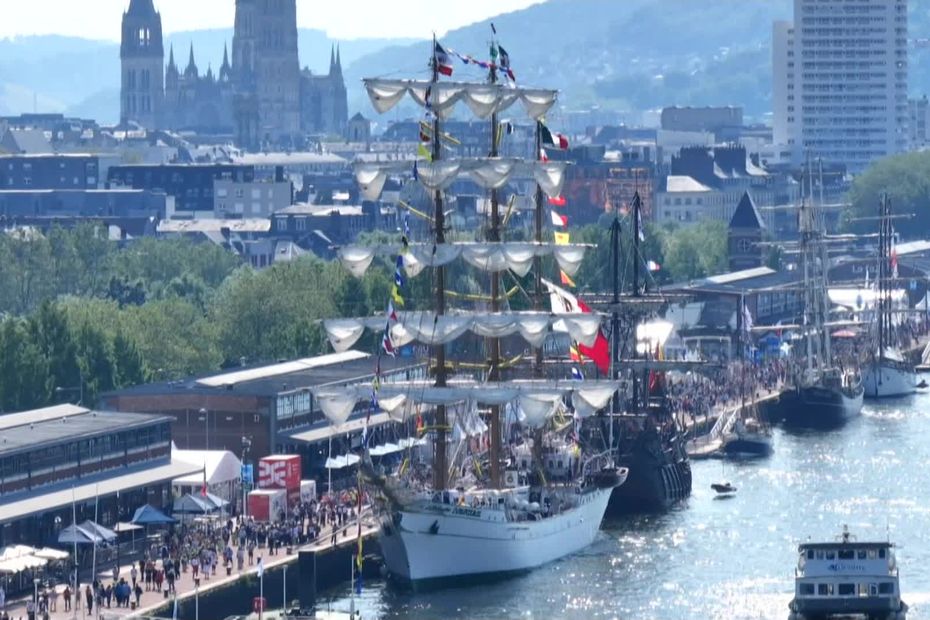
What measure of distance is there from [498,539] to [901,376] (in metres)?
59.1

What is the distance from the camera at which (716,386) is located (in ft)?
417

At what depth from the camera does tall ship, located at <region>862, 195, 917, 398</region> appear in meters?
139

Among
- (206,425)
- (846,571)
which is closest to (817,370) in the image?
(206,425)

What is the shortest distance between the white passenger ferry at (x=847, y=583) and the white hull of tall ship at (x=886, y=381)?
66575 millimetres

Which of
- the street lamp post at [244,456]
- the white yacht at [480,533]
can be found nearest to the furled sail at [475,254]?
the street lamp post at [244,456]

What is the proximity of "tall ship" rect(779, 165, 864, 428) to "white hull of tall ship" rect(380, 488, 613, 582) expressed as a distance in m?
40.5

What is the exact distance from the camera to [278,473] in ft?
287

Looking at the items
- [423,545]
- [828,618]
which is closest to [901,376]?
[423,545]

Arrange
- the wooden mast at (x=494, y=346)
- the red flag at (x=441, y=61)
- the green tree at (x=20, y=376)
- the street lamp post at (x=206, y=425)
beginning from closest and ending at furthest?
the wooden mast at (x=494, y=346) → the red flag at (x=441, y=61) → the street lamp post at (x=206, y=425) → the green tree at (x=20, y=376)

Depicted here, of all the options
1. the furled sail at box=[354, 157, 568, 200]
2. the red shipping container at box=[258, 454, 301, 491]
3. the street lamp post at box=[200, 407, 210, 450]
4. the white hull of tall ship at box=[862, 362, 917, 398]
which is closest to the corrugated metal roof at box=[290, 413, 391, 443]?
the street lamp post at box=[200, 407, 210, 450]

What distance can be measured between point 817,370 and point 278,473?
49.4m

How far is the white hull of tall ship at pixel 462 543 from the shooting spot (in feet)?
267

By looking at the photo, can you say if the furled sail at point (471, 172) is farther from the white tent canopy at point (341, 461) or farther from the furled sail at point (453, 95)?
the white tent canopy at point (341, 461)

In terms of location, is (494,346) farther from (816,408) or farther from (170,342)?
(816,408)
